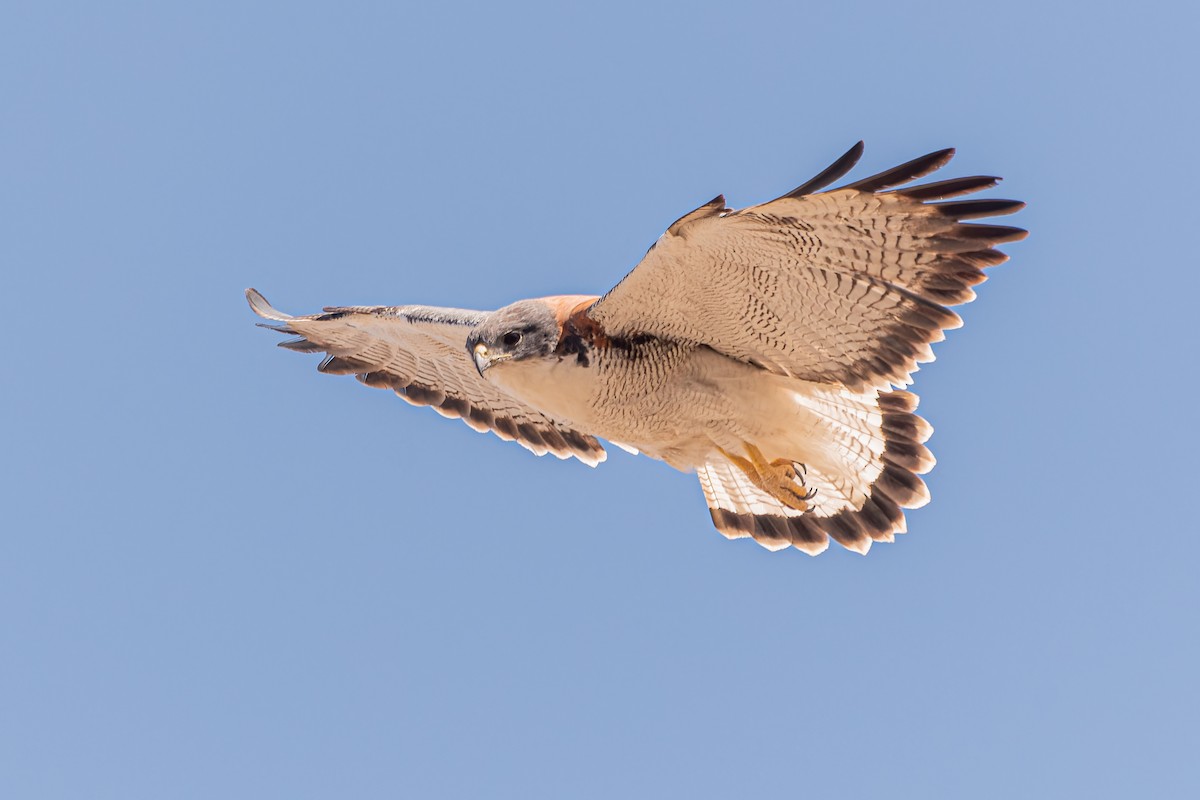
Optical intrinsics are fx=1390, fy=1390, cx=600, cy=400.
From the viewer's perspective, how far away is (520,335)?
27.5 feet

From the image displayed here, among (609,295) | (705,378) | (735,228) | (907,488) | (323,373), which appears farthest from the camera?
(323,373)

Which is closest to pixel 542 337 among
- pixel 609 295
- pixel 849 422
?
pixel 609 295

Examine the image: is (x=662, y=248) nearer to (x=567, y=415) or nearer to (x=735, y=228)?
(x=735, y=228)

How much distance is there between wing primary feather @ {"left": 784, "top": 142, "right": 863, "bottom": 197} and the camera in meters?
6.57

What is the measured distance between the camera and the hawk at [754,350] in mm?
7344

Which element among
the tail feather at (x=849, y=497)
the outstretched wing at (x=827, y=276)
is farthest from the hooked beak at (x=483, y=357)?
the tail feather at (x=849, y=497)

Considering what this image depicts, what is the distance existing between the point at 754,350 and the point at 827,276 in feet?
3.23

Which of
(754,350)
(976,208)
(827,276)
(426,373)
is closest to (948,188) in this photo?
(976,208)

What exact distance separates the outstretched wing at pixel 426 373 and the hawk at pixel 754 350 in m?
0.02

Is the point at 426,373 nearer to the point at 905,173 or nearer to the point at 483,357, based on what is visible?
the point at 483,357

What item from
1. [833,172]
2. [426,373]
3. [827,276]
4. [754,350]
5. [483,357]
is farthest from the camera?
[426,373]

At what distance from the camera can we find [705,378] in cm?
877

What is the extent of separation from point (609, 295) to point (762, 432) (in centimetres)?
160

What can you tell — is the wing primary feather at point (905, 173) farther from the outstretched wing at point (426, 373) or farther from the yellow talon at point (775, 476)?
the outstretched wing at point (426, 373)
